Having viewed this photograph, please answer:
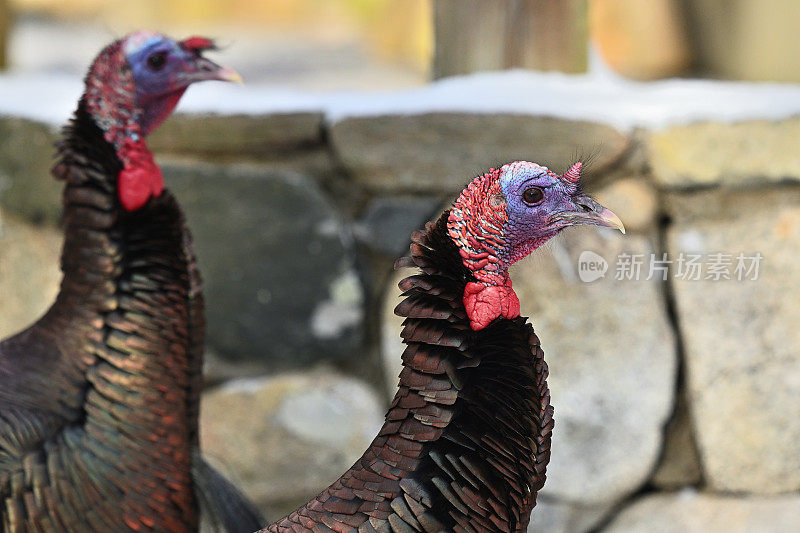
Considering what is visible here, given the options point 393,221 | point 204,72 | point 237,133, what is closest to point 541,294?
point 393,221

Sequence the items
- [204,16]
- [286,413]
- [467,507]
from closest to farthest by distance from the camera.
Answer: [467,507], [286,413], [204,16]

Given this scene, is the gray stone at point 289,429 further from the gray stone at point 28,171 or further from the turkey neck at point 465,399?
the turkey neck at point 465,399

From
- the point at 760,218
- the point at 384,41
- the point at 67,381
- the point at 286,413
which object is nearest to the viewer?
the point at 67,381

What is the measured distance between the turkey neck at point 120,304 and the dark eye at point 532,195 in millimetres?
639

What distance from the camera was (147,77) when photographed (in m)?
1.58

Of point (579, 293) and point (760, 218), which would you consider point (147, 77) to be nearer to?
point (579, 293)

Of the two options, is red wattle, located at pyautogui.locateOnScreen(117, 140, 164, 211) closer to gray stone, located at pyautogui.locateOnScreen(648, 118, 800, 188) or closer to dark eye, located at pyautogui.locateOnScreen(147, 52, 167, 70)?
dark eye, located at pyautogui.locateOnScreen(147, 52, 167, 70)

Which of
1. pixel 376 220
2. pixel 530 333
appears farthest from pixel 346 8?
pixel 530 333

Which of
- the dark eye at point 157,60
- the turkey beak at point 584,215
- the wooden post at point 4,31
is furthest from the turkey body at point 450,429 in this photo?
the wooden post at point 4,31

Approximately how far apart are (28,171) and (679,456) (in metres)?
1.63

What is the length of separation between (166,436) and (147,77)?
57 cm

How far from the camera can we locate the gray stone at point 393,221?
2.16 m

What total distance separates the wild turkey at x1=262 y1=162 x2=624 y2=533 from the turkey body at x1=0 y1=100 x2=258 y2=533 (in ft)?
1.40

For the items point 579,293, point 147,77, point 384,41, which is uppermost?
point 384,41
